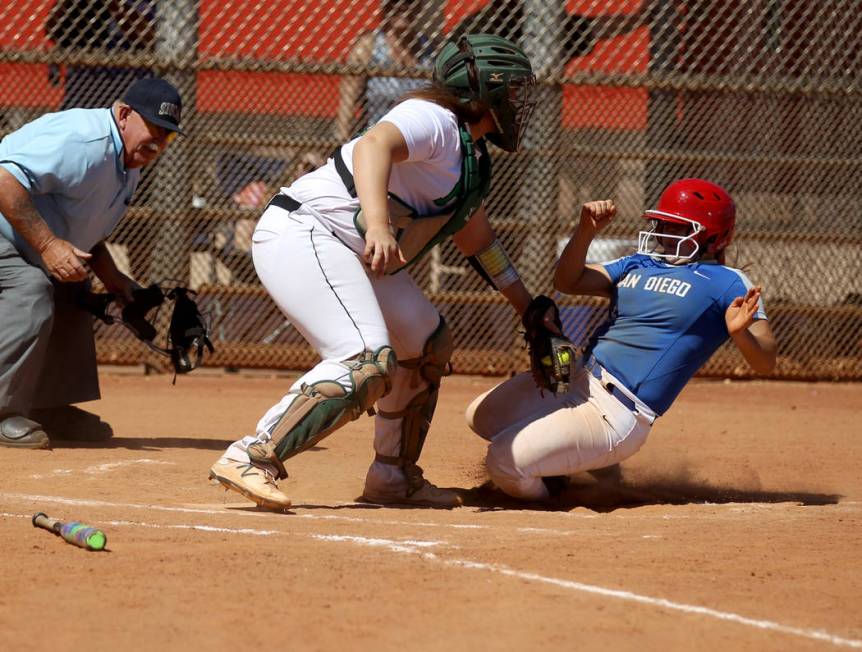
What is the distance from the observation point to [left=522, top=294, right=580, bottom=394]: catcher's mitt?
4758mm

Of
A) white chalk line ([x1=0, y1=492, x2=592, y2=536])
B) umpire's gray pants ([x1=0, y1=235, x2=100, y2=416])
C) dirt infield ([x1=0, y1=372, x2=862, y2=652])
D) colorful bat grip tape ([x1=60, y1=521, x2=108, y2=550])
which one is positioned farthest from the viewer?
umpire's gray pants ([x1=0, y1=235, x2=100, y2=416])

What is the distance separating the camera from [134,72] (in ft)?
29.6

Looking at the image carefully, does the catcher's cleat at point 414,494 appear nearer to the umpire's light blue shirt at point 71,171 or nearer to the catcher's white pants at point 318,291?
the catcher's white pants at point 318,291

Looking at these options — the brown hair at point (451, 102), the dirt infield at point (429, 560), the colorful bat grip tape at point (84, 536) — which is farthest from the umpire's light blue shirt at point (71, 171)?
the colorful bat grip tape at point (84, 536)

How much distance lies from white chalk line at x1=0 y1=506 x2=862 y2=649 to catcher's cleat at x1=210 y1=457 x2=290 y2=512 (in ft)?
0.85

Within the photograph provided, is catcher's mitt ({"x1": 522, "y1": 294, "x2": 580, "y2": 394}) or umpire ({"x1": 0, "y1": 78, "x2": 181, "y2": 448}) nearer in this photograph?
catcher's mitt ({"x1": 522, "y1": 294, "x2": 580, "y2": 394})

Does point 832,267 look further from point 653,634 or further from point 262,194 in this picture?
point 653,634

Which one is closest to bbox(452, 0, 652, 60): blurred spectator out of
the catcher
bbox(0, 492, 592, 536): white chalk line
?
the catcher

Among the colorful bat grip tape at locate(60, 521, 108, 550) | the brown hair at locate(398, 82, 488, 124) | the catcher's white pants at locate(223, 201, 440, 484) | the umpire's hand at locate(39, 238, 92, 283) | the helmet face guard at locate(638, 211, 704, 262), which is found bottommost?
the colorful bat grip tape at locate(60, 521, 108, 550)

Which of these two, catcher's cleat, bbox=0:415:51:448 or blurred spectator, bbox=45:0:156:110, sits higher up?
blurred spectator, bbox=45:0:156:110

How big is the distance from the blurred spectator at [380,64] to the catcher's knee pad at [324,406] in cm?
500

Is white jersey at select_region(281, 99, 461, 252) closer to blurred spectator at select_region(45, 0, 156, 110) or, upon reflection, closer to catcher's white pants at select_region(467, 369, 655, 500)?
catcher's white pants at select_region(467, 369, 655, 500)

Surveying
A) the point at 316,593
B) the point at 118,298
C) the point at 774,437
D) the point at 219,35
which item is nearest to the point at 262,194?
the point at 219,35

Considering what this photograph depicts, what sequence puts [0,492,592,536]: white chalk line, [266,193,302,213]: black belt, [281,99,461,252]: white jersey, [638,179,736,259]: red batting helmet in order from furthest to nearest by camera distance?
[638,179,736,259]: red batting helmet
[266,193,302,213]: black belt
[281,99,461,252]: white jersey
[0,492,592,536]: white chalk line
